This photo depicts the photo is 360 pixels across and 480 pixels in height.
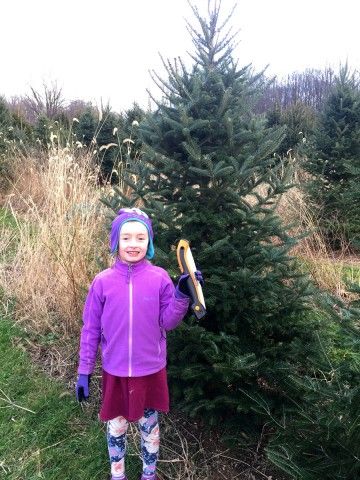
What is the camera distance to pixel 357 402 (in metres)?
1.67

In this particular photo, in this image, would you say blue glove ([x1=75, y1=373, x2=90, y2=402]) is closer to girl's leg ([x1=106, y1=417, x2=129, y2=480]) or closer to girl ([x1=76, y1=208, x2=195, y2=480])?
girl ([x1=76, y1=208, x2=195, y2=480])

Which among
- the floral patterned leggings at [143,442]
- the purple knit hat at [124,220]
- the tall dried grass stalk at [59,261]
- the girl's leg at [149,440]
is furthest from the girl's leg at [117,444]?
the tall dried grass stalk at [59,261]

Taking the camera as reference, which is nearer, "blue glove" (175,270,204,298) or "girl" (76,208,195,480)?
"blue glove" (175,270,204,298)

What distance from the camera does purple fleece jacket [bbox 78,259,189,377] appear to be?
202 cm

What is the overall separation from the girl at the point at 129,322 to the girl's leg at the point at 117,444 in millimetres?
86

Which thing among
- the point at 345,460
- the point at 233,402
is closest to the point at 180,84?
the point at 233,402

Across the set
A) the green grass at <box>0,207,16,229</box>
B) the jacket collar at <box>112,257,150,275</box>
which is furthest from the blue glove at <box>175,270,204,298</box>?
the green grass at <box>0,207,16,229</box>

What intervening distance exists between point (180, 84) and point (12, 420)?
7.80 feet

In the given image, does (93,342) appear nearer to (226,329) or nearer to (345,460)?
(226,329)

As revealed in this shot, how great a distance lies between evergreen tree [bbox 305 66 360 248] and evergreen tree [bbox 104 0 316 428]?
4.36 metres

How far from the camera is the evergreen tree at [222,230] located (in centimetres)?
235

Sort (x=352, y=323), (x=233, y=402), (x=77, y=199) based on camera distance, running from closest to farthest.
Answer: (x=352, y=323) < (x=233, y=402) < (x=77, y=199)

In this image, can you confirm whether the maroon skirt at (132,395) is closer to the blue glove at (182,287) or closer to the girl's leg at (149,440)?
the girl's leg at (149,440)

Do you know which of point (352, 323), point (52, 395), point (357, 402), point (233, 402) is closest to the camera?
point (357, 402)
